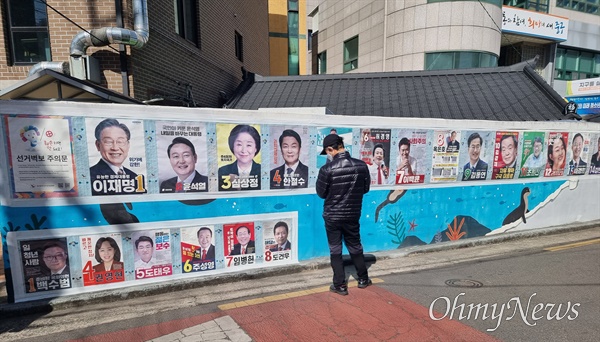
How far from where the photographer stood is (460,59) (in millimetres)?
17859

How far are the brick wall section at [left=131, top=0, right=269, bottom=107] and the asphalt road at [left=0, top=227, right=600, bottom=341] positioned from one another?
447cm

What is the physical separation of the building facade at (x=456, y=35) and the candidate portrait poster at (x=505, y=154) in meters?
13.5

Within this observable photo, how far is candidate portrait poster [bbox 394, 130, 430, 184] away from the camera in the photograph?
5.55 metres

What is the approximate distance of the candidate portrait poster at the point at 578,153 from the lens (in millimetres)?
7273

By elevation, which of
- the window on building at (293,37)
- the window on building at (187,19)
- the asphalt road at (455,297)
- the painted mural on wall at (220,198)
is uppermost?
the window on building at (293,37)

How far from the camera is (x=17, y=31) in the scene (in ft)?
21.7

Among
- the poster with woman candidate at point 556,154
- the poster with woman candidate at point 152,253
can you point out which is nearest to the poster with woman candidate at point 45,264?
the poster with woman candidate at point 152,253

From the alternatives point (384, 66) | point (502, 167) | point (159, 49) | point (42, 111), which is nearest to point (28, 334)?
point (42, 111)

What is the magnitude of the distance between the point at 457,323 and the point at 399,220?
237 centimetres

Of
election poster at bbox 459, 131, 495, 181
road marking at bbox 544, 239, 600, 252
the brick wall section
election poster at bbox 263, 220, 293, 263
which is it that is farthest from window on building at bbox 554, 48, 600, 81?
election poster at bbox 263, 220, 293, 263

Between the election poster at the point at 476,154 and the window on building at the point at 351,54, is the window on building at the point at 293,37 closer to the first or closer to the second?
the window on building at the point at 351,54

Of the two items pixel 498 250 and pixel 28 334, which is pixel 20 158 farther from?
pixel 498 250

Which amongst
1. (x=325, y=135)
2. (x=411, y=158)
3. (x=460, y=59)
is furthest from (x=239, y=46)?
(x=460, y=59)

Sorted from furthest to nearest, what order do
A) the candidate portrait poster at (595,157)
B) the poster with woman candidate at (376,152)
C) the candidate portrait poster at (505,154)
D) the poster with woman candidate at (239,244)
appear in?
1. the candidate portrait poster at (595,157)
2. the candidate portrait poster at (505,154)
3. the poster with woman candidate at (376,152)
4. the poster with woman candidate at (239,244)
